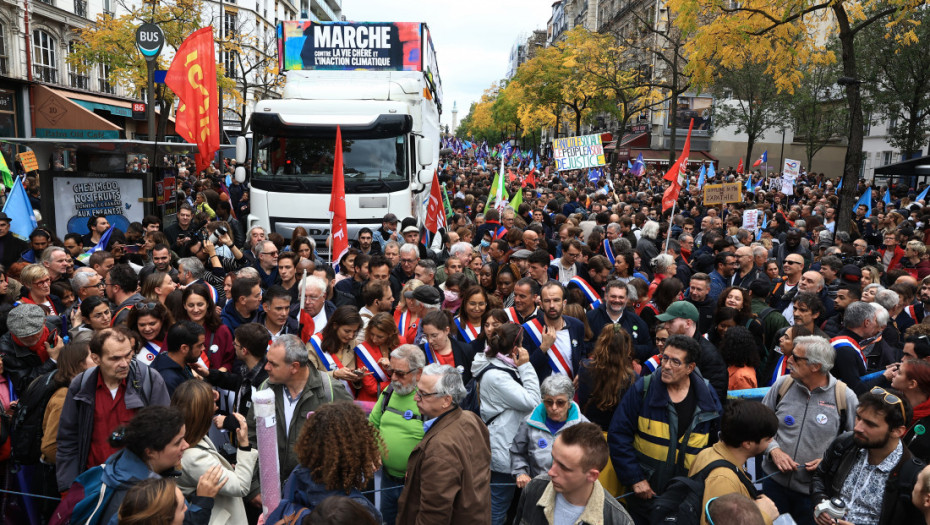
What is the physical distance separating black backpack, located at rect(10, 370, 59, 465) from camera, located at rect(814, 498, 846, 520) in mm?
4384

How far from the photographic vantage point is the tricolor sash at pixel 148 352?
16.1 feet

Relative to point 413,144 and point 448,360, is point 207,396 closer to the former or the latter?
point 448,360

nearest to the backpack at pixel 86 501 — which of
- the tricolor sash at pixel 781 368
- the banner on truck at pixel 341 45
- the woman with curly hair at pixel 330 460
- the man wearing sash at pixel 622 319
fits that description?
the woman with curly hair at pixel 330 460

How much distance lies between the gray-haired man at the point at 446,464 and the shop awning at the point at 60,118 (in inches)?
1067

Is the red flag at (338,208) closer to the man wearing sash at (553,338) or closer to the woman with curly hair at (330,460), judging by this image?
the man wearing sash at (553,338)

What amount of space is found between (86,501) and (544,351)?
3.22 meters

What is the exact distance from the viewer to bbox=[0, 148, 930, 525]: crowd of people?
10.3 feet

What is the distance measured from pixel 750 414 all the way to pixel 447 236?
7.30m

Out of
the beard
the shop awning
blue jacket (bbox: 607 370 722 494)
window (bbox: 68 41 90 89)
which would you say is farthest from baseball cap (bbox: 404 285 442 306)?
window (bbox: 68 41 90 89)

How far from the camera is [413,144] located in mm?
12953

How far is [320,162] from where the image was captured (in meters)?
12.1

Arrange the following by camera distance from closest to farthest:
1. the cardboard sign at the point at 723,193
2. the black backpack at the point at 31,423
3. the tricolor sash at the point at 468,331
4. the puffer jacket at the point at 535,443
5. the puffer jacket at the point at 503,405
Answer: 1. the black backpack at the point at 31,423
2. the puffer jacket at the point at 535,443
3. the puffer jacket at the point at 503,405
4. the tricolor sash at the point at 468,331
5. the cardboard sign at the point at 723,193

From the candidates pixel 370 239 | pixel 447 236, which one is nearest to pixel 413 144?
pixel 447 236

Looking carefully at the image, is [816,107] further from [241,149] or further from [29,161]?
[29,161]
